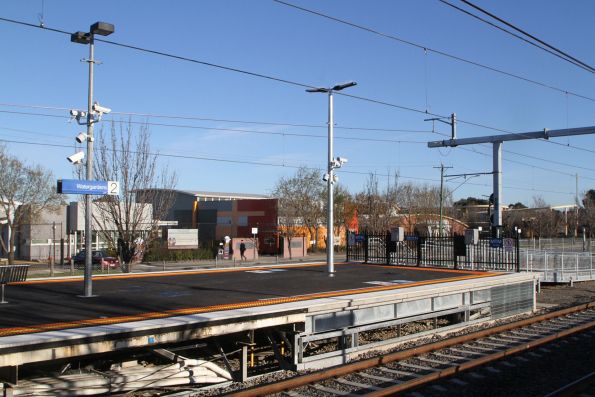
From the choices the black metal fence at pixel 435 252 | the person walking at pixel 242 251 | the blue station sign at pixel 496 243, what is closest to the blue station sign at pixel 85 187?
the black metal fence at pixel 435 252

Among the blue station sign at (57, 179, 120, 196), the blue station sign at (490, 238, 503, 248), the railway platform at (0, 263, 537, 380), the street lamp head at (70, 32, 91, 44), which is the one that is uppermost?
the street lamp head at (70, 32, 91, 44)

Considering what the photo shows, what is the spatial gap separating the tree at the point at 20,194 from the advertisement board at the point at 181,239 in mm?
12123

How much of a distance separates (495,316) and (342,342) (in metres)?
7.12

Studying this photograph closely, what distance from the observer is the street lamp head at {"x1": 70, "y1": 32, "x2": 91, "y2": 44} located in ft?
40.9

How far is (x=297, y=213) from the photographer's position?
62.7 metres

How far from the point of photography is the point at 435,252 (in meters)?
23.8

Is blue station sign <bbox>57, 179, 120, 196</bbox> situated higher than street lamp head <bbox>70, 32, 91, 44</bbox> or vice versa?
street lamp head <bbox>70, 32, 91, 44</bbox>

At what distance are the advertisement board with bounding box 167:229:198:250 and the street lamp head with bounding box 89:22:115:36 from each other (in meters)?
38.8

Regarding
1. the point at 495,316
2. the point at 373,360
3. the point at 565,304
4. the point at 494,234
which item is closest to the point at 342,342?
the point at 373,360

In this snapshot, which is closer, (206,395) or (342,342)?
(206,395)

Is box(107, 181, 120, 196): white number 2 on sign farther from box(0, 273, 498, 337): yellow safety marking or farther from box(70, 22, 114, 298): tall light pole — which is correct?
box(0, 273, 498, 337): yellow safety marking

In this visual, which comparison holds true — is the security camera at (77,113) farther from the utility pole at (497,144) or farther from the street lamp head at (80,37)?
the utility pole at (497,144)

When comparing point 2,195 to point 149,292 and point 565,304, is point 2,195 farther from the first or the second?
point 565,304

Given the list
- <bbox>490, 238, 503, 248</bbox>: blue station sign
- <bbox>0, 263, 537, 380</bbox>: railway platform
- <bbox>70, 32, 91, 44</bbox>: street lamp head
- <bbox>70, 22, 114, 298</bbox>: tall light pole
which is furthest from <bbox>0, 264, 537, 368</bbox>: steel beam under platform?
<bbox>70, 32, 91, 44</bbox>: street lamp head
